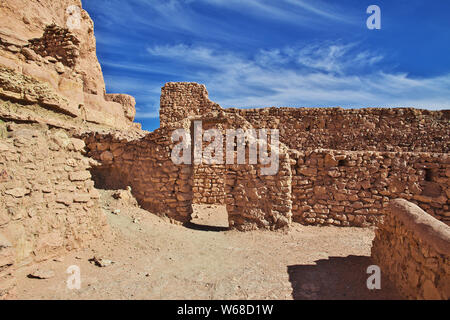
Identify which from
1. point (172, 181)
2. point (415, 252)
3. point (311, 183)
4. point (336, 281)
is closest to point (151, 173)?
Answer: point (172, 181)

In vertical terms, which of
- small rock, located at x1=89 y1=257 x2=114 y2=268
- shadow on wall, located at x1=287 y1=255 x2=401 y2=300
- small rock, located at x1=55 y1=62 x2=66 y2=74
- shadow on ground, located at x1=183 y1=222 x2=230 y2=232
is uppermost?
small rock, located at x1=55 y1=62 x2=66 y2=74

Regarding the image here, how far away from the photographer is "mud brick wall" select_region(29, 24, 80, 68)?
8.27 meters

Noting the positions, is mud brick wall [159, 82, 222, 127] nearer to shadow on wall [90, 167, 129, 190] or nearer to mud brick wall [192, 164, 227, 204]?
mud brick wall [192, 164, 227, 204]

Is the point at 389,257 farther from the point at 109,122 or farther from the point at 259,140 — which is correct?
the point at 109,122

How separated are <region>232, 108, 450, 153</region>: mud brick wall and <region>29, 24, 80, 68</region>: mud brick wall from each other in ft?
26.2

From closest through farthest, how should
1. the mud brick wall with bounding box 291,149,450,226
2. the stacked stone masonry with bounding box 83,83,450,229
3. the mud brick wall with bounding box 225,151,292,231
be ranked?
1. the mud brick wall with bounding box 225,151,292,231
2. the stacked stone masonry with bounding box 83,83,450,229
3. the mud brick wall with bounding box 291,149,450,226

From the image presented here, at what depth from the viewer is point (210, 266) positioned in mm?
4145

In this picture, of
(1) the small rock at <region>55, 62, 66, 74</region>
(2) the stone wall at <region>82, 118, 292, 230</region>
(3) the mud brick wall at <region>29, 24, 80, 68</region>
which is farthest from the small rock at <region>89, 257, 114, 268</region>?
(3) the mud brick wall at <region>29, 24, 80, 68</region>

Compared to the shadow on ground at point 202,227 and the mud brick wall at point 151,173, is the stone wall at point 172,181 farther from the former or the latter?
the shadow on ground at point 202,227

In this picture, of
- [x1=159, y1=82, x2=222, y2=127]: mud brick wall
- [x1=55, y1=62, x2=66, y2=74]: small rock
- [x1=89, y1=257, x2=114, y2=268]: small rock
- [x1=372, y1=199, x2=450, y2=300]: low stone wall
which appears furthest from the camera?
[x1=159, y1=82, x2=222, y2=127]: mud brick wall
